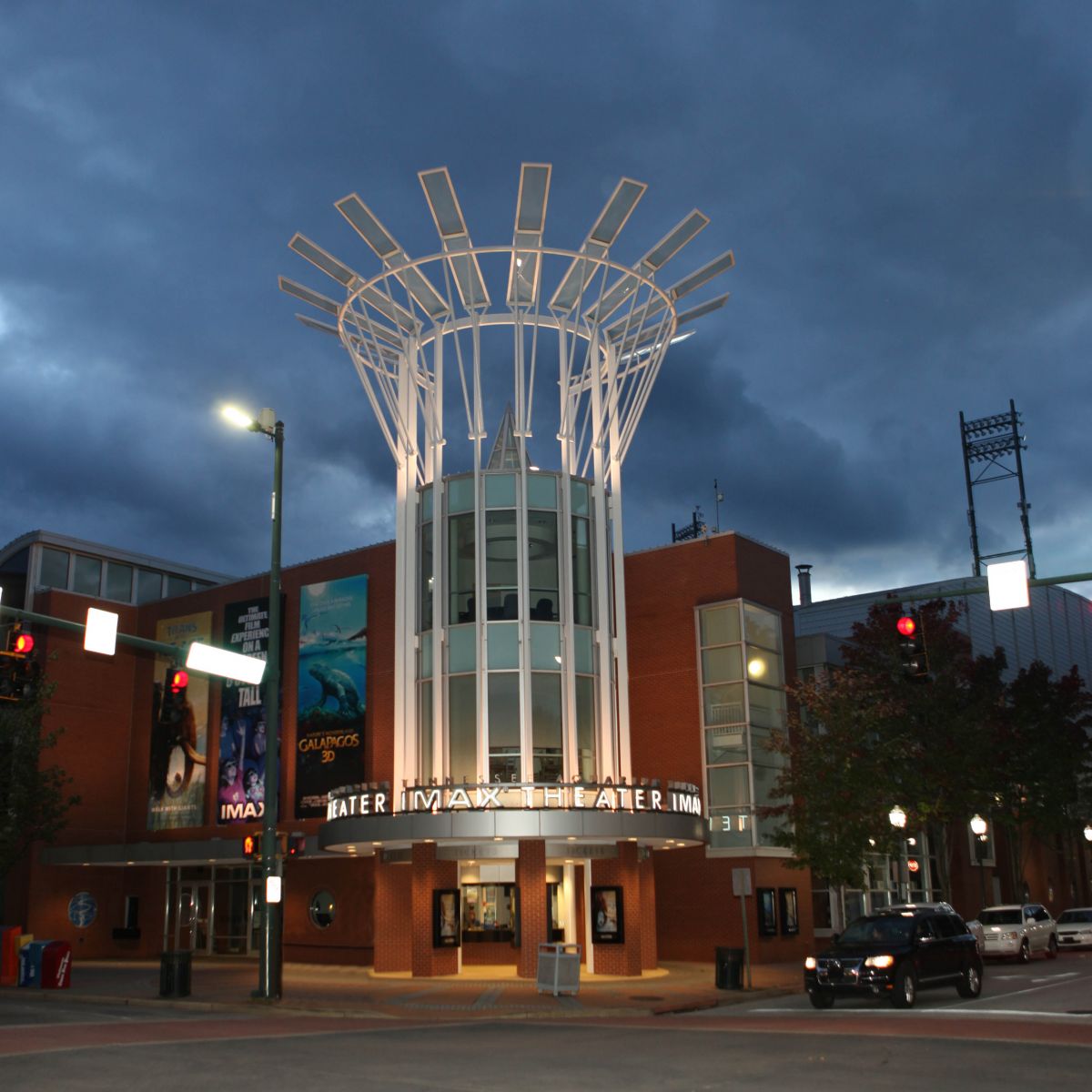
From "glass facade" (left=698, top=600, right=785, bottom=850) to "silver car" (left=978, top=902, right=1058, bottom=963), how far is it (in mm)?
6927

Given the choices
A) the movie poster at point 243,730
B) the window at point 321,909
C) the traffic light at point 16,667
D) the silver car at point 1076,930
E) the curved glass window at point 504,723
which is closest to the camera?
the traffic light at point 16,667

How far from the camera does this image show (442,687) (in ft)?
115

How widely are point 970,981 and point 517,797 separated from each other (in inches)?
448

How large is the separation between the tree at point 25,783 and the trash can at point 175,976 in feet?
42.7

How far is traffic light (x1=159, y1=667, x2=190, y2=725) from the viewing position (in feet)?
68.4

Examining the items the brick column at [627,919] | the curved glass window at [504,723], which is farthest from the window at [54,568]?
the brick column at [627,919]

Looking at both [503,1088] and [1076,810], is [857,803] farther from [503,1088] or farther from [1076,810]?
[1076,810]

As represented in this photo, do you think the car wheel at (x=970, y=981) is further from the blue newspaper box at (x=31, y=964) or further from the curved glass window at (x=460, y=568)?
the blue newspaper box at (x=31, y=964)

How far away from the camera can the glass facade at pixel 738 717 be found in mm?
39438

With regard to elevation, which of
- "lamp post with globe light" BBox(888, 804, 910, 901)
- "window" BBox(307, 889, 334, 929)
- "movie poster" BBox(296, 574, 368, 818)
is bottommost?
"window" BBox(307, 889, 334, 929)

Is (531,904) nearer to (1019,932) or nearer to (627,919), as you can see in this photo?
(627,919)

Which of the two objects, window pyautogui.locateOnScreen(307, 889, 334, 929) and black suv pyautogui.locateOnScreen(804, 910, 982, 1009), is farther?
window pyautogui.locateOnScreen(307, 889, 334, 929)

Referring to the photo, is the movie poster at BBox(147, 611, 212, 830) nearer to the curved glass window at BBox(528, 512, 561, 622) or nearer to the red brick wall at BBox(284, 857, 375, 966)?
the red brick wall at BBox(284, 857, 375, 966)

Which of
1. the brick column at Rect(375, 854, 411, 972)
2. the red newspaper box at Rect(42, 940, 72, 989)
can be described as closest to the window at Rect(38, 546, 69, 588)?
the brick column at Rect(375, 854, 411, 972)
